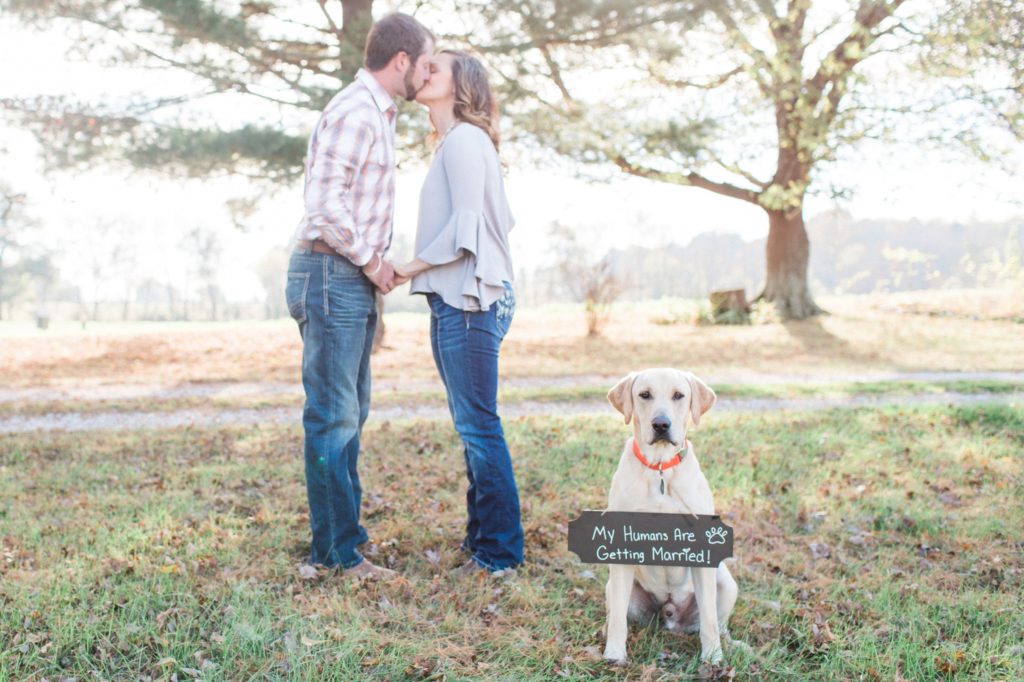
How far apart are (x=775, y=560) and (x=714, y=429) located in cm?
304

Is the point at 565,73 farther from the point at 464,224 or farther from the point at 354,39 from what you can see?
the point at 464,224

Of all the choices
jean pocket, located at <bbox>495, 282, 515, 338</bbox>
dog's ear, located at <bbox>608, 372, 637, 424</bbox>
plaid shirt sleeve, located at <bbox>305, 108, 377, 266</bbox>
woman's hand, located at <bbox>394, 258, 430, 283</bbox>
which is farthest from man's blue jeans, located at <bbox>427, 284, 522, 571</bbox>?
dog's ear, located at <bbox>608, 372, 637, 424</bbox>

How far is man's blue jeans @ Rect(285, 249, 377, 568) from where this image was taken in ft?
11.0

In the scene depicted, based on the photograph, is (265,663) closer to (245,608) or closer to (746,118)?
(245,608)

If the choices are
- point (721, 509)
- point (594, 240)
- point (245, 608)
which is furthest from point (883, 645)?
point (594, 240)

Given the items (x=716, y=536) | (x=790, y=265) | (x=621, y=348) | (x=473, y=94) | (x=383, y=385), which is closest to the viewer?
(x=716, y=536)

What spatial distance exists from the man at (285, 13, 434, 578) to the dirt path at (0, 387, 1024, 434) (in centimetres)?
432

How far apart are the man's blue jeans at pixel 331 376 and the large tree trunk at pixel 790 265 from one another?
1714cm

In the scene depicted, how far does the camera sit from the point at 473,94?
3.48 metres

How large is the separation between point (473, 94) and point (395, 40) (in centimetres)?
41

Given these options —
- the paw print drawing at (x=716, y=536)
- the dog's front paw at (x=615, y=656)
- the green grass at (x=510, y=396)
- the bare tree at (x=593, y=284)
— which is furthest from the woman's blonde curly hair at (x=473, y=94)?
the bare tree at (x=593, y=284)

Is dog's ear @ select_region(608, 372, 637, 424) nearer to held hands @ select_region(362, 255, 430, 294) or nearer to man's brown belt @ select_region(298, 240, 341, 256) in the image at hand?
held hands @ select_region(362, 255, 430, 294)

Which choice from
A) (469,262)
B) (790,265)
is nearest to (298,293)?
(469,262)

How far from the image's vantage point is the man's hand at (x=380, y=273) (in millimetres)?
3373
